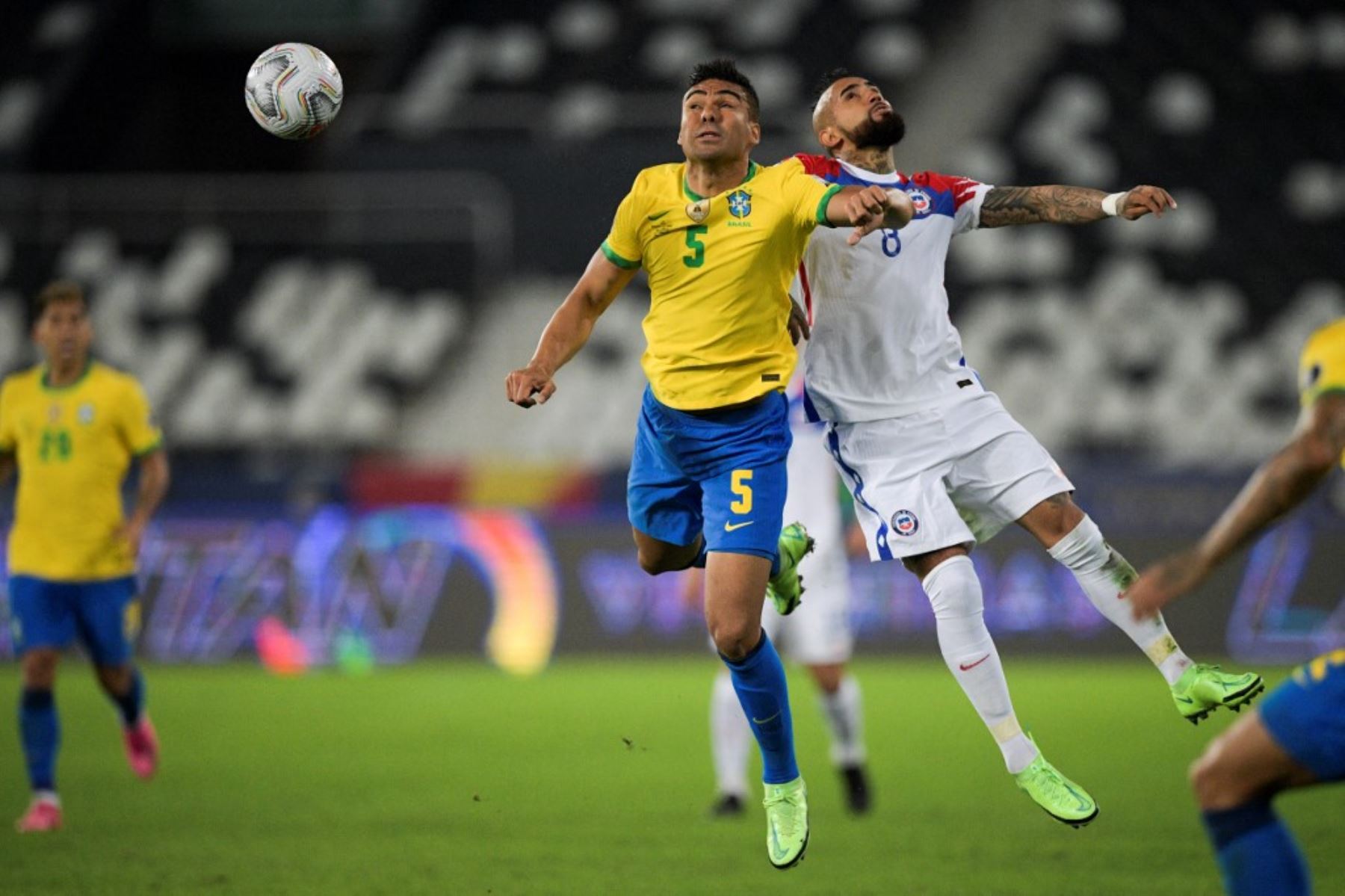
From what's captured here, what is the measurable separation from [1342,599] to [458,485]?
7282 millimetres

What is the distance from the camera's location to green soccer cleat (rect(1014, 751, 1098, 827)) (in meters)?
6.45

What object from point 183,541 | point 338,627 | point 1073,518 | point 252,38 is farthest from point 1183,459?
point 252,38

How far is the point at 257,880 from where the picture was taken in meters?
7.48

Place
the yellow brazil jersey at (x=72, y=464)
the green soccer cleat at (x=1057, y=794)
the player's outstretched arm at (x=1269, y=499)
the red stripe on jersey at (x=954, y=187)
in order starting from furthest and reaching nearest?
the yellow brazil jersey at (x=72, y=464) < the red stripe on jersey at (x=954, y=187) < the green soccer cleat at (x=1057, y=794) < the player's outstretched arm at (x=1269, y=499)

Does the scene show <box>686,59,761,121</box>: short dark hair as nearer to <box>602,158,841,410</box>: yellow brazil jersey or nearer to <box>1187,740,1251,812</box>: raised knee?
<box>602,158,841,410</box>: yellow brazil jersey

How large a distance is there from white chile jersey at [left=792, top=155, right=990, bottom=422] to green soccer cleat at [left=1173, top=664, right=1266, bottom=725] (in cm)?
138

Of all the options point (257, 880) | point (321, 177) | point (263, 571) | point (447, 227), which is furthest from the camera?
point (321, 177)

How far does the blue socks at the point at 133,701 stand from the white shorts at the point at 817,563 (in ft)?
11.2

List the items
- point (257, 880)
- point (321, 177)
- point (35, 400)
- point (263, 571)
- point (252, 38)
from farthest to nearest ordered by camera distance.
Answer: point (252, 38) < point (321, 177) < point (263, 571) < point (35, 400) < point (257, 880)

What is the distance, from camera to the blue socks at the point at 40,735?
909 centimetres

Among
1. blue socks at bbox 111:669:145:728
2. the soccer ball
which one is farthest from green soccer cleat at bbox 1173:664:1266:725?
blue socks at bbox 111:669:145:728

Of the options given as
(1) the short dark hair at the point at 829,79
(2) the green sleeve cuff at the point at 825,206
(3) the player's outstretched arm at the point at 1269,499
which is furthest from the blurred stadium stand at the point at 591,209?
(3) the player's outstretched arm at the point at 1269,499

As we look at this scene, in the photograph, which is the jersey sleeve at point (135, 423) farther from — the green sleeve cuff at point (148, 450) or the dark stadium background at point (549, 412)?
the dark stadium background at point (549, 412)

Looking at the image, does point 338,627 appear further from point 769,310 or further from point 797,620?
point 769,310
